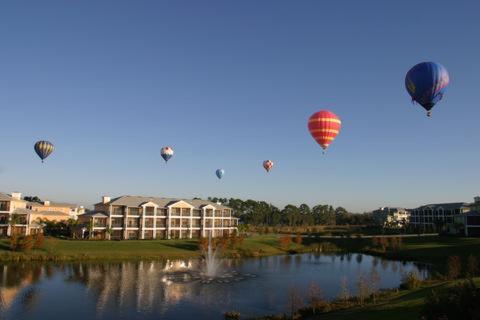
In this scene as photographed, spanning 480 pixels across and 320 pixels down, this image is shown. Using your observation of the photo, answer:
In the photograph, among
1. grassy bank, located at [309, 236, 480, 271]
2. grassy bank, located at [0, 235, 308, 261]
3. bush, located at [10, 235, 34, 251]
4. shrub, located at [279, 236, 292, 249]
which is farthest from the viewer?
shrub, located at [279, 236, 292, 249]

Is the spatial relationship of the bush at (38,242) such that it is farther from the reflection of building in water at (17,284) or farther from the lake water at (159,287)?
the reflection of building in water at (17,284)

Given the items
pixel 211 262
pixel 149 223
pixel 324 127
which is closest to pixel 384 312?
pixel 324 127

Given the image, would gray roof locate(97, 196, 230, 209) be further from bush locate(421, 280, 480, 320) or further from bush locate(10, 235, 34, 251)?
bush locate(421, 280, 480, 320)

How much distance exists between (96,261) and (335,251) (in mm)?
51918

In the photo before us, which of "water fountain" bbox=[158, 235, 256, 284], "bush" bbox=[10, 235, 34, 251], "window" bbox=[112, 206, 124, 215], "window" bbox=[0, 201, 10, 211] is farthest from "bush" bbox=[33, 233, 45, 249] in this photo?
"window" bbox=[112, 206, 124, 215]

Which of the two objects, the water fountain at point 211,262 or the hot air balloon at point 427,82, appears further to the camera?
the water fountain at point 211,262

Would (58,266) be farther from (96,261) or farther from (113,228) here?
(113,228)

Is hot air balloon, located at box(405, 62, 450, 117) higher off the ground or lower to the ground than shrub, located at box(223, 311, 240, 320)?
higher

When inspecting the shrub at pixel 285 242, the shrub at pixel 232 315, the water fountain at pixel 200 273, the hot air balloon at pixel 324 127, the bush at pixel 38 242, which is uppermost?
the hot air balloon at pixel 324 127

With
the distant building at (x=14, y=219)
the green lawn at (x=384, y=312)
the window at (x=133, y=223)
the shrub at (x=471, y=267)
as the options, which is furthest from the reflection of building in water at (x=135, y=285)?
the shrub at (x=471, y=267)

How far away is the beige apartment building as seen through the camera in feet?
303

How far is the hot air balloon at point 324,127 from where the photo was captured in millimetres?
50844

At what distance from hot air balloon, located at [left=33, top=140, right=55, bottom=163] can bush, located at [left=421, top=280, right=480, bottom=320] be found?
6796 centimetres

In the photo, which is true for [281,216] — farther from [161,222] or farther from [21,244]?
[21,244]
